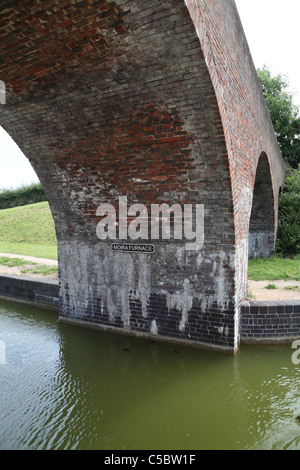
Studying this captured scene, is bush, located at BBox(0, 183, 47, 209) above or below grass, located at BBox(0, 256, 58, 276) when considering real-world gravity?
above

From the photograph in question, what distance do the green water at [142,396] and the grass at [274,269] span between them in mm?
2817

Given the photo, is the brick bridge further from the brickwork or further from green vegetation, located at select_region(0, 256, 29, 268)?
green vegetation, located at select_region(0, 256, 29, 268)

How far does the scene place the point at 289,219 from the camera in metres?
12.2

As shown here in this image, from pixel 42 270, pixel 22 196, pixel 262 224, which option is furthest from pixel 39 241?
pixel 22 196

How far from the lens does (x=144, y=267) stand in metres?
5.21

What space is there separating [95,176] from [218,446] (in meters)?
3.90

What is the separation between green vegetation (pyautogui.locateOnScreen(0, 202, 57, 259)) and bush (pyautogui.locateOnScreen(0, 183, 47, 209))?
5280 mm

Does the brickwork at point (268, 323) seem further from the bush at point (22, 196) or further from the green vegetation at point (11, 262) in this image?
the bush at point (22, 196)

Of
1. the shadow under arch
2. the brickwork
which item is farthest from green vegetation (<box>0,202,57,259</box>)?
the brickwork

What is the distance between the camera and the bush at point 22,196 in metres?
27.5

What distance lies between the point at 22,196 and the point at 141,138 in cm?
2695

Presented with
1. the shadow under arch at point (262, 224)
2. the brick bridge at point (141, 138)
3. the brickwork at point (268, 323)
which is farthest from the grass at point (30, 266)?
the shadow under arch at point (262, 224)

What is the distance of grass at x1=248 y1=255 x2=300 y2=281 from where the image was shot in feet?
24.2

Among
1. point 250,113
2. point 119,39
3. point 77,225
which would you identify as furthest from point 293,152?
point 119,39
